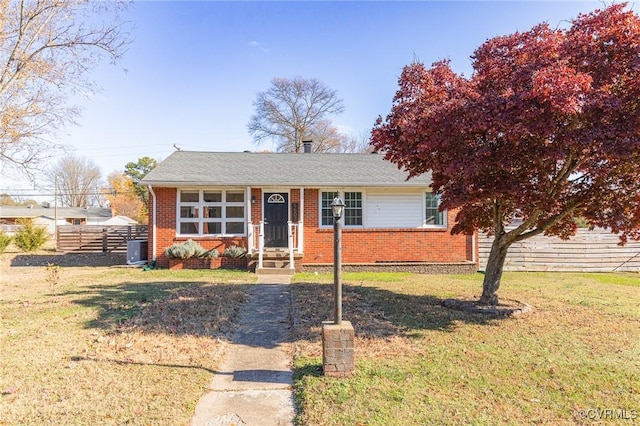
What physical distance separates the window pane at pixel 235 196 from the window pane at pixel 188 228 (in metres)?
1.38

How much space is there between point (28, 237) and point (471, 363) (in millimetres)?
21167

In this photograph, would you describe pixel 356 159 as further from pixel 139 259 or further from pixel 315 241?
pixel 139 259

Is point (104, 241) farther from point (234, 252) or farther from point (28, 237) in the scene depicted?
point (234, 252)

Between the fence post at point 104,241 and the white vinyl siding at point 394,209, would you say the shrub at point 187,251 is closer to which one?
the white vinyl siding at point 394,209

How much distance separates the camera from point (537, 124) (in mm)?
4766

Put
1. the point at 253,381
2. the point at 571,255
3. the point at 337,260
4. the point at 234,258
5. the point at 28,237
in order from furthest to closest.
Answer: the point at 28,237 → the point at 571,255 → the point at 234,258 → the point at 337,260 → the point at 253,381

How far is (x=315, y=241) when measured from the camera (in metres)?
12.3

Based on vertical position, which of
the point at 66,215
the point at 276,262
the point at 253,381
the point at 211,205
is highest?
the point at 66,215

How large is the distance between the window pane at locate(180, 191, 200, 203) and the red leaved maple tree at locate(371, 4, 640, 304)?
7709 millimetres

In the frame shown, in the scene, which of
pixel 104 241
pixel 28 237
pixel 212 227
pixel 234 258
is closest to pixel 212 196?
pixel 212 227

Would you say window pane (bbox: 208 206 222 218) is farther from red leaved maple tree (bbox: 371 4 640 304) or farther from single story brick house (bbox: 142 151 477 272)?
red leaved maple tree (bbox: 371 4 640 304)

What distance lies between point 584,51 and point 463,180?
2.34 m

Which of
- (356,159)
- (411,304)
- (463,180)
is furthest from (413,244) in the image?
(463,180)

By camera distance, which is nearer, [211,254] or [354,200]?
[211,254]
